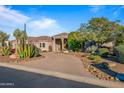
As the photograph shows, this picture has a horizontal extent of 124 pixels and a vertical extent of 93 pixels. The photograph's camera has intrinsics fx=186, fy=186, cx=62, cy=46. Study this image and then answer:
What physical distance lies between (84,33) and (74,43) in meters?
5.24

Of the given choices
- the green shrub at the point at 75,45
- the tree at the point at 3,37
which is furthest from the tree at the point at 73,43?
the tree at the point at 3,37

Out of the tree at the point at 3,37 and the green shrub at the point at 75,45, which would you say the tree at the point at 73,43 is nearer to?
the green shrub at the point at 75,45

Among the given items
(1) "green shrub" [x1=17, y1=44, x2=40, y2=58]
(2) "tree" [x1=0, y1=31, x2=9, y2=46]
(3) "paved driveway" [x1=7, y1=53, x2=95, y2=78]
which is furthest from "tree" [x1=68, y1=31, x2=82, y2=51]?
(2) "tree" [x1=0, y1=31, x2=9, y2=46]

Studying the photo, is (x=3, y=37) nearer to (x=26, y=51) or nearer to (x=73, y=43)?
(x=73, y=43)

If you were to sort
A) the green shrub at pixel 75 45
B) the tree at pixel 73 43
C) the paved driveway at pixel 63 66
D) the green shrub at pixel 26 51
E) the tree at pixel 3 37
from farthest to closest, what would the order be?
the tree at pixel 3 37 < the green shrub at pixel 75 45 < the tree at pixel 73 43 < the green shrub at pixel 26 51 < the paved driveway at pixel 63 66

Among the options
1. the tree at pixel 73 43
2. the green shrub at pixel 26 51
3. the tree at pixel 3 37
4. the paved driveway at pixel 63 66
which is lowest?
the paved driveway at pixel 63 66

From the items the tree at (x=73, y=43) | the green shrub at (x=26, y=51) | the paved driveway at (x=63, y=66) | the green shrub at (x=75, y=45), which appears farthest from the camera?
the green shrub at (x=75, y=45)

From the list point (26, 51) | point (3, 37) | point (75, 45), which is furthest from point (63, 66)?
point (3, 37)

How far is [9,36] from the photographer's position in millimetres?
57531

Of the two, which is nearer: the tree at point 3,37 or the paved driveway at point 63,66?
the paved driveway at point 63,66

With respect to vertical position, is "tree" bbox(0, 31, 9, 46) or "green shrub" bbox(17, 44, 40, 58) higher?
"tree" bbox(0, 31, 9, 46)

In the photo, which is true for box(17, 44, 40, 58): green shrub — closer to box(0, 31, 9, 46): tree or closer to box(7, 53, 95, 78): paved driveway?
box(7, 53, 95, 78): paved driveway
